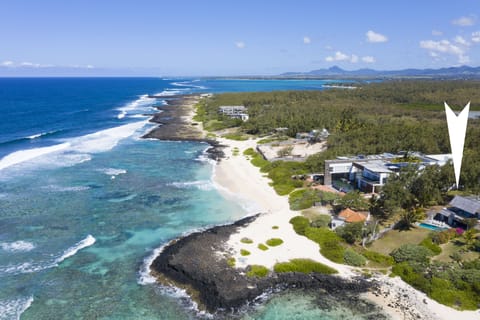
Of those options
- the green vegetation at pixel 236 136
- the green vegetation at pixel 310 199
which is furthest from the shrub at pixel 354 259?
the green vegetation at pixel 236 136

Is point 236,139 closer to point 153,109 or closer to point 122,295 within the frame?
point 122,295

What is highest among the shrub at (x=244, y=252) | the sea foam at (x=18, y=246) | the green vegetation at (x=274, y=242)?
the green vegetation at (x=274, y=242)

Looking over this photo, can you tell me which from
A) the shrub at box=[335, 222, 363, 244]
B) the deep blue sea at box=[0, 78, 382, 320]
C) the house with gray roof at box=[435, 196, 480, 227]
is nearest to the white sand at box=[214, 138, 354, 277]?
the deep blue sea at box=[0, 78, 382, 320]

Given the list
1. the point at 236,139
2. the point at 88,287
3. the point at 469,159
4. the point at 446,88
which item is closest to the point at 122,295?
the point at 88,287

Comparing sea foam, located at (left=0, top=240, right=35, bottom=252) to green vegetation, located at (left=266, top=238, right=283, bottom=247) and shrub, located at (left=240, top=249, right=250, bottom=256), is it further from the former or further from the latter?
green vegetation, located at (left=266, top=238, right=283, bottom=247)

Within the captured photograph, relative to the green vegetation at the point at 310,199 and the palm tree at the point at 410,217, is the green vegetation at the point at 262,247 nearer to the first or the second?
the green vegetation at the point at 310,199

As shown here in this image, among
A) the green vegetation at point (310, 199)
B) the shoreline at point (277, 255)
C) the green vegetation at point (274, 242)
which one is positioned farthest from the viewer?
the green vegetation at point (310, 199)

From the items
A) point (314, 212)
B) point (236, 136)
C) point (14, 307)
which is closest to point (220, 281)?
point (14, 307)
